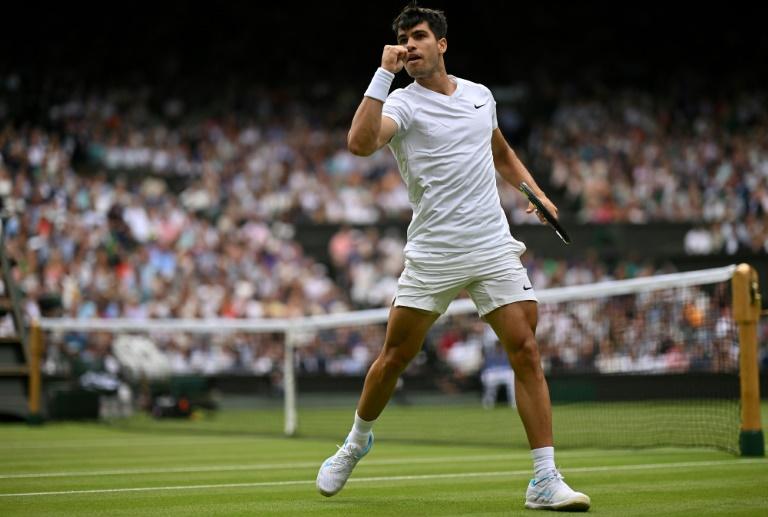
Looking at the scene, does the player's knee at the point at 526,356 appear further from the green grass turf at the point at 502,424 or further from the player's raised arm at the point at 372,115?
the green grass turf at the point at 502,424

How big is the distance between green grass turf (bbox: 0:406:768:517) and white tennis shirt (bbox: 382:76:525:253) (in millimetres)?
1404

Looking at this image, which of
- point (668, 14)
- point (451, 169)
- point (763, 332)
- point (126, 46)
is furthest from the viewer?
point (668, 14)

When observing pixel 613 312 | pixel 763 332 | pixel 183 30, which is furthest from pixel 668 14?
pixel 613 312

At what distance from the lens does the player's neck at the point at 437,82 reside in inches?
261

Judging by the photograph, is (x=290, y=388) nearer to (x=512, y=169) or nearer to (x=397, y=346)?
(x=512, y=169)

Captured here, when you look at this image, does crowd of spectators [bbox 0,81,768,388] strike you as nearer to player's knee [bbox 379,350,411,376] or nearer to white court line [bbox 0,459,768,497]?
white court line [bbox 0,459,768,497]

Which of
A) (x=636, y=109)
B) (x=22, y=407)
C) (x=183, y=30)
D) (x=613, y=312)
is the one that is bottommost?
(x=22, y=407)

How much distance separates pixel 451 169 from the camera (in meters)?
6.57

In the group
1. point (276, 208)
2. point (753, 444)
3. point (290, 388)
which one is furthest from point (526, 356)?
point (276, 208)

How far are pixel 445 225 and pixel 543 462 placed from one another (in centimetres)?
134

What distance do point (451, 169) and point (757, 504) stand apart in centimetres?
228

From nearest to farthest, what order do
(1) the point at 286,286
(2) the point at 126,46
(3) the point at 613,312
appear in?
(3) the point at 613,312 < (1) the point at 286,286 < (2) the point at 126,46

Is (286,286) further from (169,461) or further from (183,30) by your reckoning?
(169,461)

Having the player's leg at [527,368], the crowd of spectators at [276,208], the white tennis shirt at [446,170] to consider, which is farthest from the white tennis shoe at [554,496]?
the crowd of spectators at [276,208]
